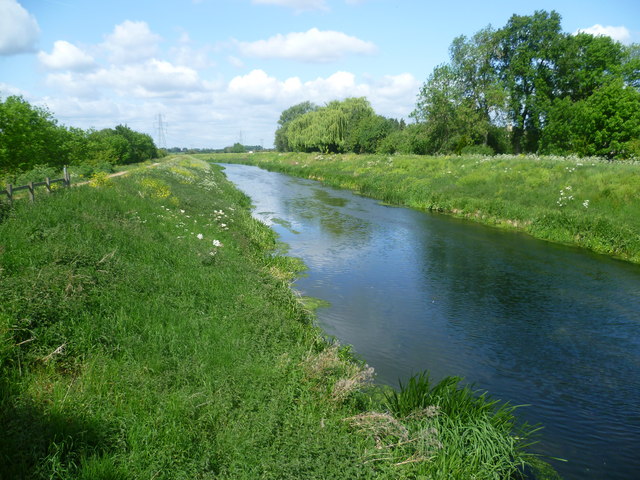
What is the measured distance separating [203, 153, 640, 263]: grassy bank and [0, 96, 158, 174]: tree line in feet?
97.1

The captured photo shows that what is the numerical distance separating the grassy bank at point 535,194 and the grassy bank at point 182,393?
665 inches

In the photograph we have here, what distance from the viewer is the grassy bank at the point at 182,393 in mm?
4828

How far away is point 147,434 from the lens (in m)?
5.03

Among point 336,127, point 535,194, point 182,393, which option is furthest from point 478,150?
point 182,393

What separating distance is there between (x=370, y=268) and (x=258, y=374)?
1052 centimetres

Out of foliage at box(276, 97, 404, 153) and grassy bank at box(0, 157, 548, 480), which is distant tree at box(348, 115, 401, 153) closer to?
foliage at box(276, 97, 404, 153)

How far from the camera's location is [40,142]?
3478 centimetres

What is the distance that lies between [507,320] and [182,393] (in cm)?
999

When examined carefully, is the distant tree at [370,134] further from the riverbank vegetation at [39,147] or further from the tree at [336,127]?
the riverbank vegetation at [39,147]

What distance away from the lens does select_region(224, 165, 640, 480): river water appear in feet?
25.3

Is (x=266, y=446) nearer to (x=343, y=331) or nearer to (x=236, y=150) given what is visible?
(x=343, y=331)

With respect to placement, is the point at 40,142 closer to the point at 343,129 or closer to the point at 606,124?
the point at 343,129

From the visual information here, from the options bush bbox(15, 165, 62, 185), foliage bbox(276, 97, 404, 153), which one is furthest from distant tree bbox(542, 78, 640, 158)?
bush bbox(15, 165, 62, 185)

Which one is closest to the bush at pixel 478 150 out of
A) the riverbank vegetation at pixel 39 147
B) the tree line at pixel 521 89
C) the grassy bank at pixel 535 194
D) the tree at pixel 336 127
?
the tree line at pixel 521 89
